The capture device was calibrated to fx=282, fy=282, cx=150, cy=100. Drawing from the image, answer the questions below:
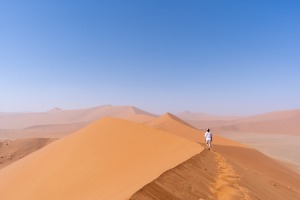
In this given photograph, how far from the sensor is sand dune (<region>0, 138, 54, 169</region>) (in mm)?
21289

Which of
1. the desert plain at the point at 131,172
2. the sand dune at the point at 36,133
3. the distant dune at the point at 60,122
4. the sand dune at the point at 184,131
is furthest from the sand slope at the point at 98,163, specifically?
the sand dune at the point at 36,133

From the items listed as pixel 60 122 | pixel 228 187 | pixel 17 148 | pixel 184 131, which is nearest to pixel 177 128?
pixel 184 131

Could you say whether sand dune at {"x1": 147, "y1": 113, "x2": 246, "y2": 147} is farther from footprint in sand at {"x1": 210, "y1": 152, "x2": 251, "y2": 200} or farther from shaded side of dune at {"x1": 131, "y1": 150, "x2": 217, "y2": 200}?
shaded side of dune at {"x1": 131, "y1": 150, "x2": 217, "y2": 200}

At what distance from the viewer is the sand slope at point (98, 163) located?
6.53 m

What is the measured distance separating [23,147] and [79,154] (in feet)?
53.7

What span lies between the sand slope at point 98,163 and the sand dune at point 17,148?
1144 cm

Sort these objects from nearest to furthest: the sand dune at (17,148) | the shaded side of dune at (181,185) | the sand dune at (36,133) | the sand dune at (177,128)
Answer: the shaded side of dune at (181,185), the sand dune at (177,128), the sand dune at (17,148), the sand dune at (36,133)

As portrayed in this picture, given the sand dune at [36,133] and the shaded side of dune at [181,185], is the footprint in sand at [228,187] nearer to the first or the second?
the shaded side of dune at [181,185]

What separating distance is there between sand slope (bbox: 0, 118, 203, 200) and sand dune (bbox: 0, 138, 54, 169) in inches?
450

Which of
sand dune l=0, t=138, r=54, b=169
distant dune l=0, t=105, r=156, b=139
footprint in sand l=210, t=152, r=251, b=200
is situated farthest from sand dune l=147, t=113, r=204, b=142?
footprint in sand l=210, t=152, r=251, b=200

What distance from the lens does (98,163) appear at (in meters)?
8.26

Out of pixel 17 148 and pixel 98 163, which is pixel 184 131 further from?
pixel 98 163

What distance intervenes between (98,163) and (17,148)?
18.1 m

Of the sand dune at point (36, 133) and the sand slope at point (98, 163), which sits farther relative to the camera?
the sand dune at point (36, 133)
